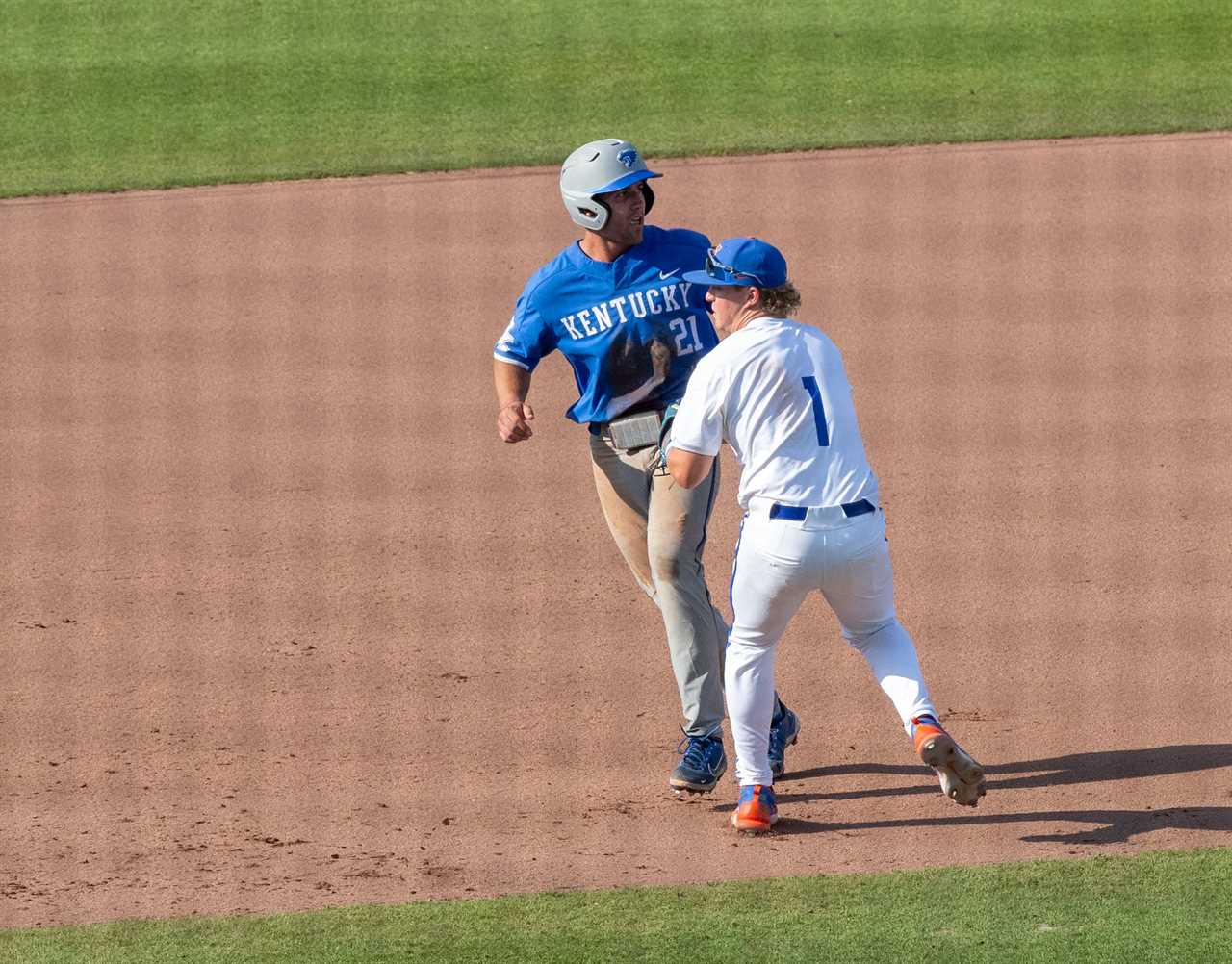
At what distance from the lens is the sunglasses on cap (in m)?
5.42

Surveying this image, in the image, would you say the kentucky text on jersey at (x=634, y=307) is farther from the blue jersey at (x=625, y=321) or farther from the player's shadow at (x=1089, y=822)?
the player's shadow at (x=1089, y=822)

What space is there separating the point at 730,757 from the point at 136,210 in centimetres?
730

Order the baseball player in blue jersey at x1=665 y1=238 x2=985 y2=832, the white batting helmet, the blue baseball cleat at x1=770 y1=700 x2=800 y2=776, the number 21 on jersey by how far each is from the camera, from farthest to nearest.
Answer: the blue baseball cleat at x1=770 y1=700 x2=800 y2=776 < the number 21 on jersey < the white batting helmet < the baseball player in blue jersey at x1=665 y1=238 x2=985 y2=832

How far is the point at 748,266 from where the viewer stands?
5.41 metres

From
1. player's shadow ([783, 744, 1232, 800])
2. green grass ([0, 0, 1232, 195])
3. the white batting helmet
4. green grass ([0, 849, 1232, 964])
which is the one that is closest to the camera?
green grass ([0, 849, 1232, 964])

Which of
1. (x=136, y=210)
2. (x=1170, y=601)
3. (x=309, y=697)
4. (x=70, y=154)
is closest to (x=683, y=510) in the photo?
(x=309, y=697)

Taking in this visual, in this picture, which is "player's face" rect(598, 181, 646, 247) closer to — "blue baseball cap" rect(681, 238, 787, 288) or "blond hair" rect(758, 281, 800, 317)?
"blue baseball cap" rect(681, 238, 787, 288)

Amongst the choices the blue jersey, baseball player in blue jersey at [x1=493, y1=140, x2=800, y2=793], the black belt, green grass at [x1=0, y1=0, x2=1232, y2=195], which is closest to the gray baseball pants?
baseball player in blue jersey at [x1=493, y1=140, x2=800, y2=793]

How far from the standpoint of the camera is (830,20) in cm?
1508

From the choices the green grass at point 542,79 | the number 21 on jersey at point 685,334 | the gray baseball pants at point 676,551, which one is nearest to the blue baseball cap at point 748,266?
the number 21 on jersey at point 685,334

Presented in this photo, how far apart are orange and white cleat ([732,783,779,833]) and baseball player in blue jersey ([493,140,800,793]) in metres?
0.28

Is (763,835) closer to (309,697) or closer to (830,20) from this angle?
(309,697)

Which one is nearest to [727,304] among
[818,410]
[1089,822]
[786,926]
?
[818,410]

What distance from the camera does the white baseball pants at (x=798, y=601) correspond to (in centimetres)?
534
